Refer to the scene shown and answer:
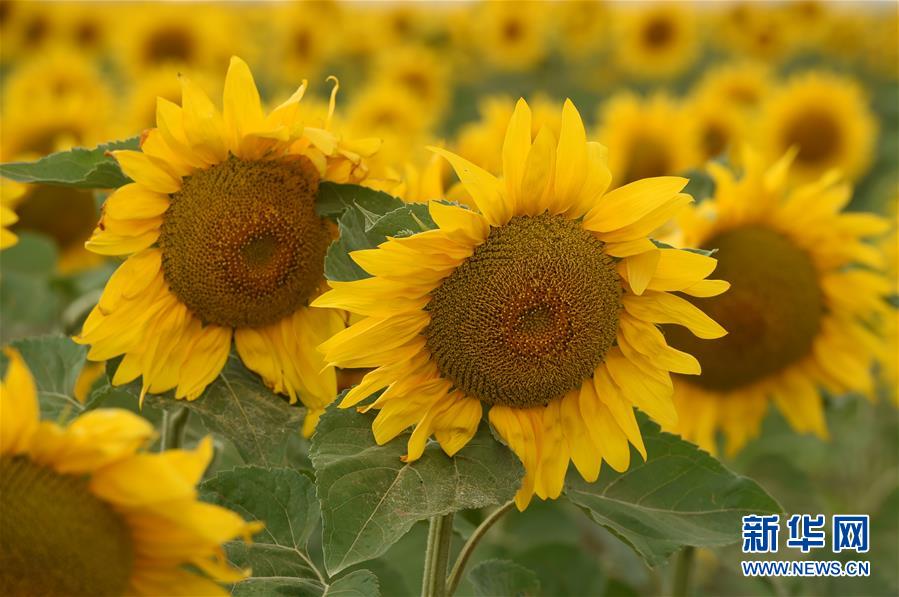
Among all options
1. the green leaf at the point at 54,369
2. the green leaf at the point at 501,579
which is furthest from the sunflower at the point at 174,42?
the green leaf at the point at 501,579

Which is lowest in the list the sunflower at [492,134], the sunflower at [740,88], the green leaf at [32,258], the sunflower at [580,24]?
the green leaf at [32,258]

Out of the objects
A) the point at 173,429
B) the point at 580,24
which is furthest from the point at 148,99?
the point at 580,24

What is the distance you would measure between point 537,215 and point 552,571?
117 cm

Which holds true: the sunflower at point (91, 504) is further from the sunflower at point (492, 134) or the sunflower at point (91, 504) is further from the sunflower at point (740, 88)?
the sunflower at point (740, 88)

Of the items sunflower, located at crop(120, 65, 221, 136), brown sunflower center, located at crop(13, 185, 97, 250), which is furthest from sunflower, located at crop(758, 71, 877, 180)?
brown sunflower center, located at crop(13, 185, 97, 250)

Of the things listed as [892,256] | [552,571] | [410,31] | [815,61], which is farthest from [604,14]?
[552,571]

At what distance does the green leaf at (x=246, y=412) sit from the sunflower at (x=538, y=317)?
0.21 meters

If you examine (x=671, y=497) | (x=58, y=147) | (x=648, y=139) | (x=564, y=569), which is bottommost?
(x=564, y=569)

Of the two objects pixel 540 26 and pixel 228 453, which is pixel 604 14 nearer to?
pixel 540 26

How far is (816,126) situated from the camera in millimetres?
5555

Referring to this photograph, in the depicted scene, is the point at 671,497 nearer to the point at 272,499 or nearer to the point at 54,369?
the point at 272,499

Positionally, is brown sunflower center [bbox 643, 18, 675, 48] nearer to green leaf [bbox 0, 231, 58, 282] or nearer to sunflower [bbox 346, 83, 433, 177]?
sunflower [bbox 346, 83, 433, 177]

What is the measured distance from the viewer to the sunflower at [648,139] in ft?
15.1

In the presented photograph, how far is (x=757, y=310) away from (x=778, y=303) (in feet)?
0.25
